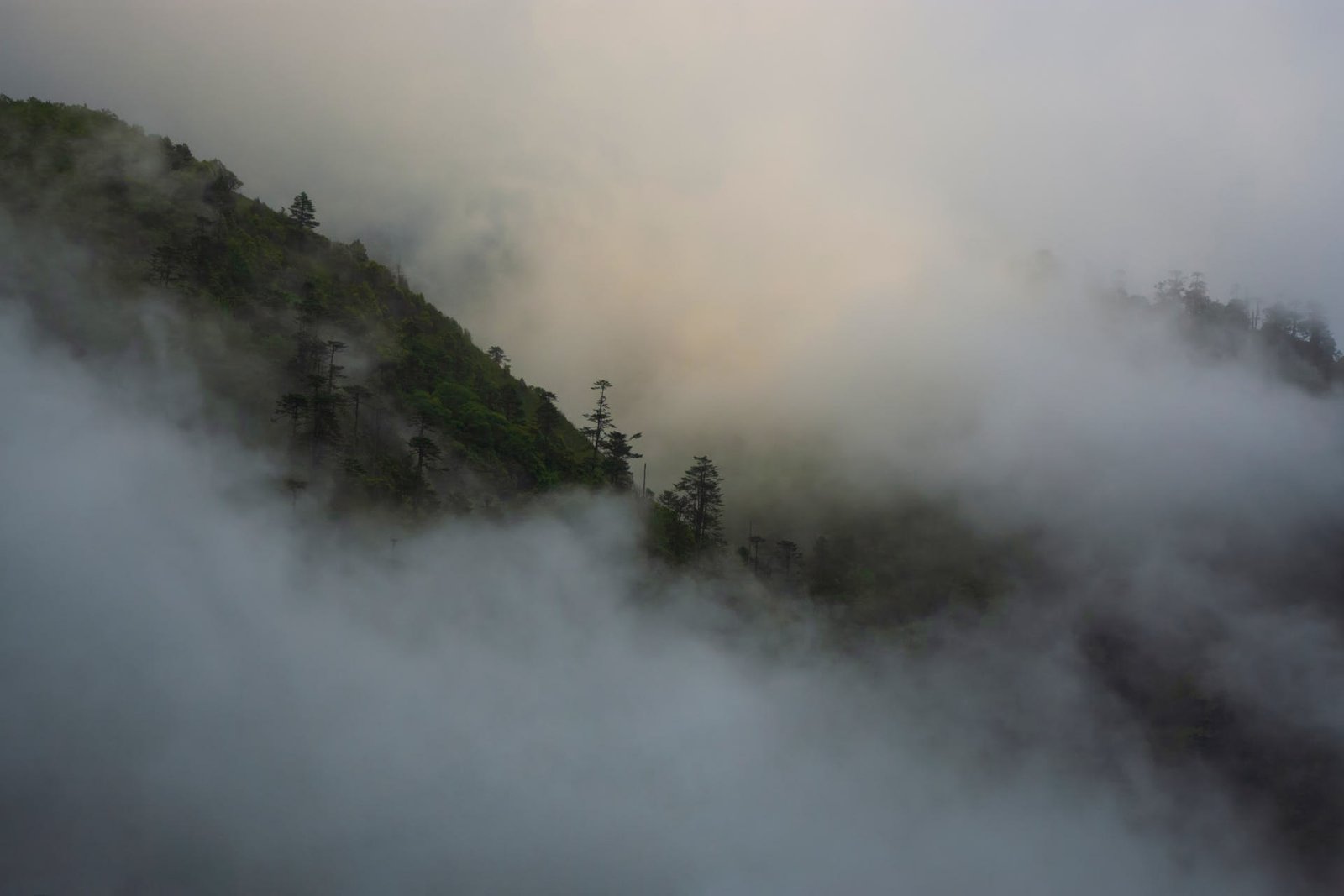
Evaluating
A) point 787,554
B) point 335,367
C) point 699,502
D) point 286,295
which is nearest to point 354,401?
point 335,367

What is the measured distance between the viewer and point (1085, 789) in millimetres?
137625

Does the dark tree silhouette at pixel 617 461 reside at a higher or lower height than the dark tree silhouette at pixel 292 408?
higher

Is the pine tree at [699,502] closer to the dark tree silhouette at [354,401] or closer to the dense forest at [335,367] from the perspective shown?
the dense forest at [335,367]

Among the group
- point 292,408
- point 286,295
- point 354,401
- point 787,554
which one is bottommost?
point 292,408

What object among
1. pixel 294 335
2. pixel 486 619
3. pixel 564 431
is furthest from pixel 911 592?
pixel 294 335

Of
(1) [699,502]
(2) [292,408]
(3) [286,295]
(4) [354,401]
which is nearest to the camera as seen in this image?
(2) [292,408]

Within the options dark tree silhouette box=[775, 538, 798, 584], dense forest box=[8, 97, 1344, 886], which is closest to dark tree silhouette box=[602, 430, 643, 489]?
dense forest box=[8, 97, 1344, 886]

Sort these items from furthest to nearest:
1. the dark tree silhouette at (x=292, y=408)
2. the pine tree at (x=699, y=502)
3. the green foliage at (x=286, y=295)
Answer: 1. the pine tree at (x=699, y=502)
2. the green foliage at (x=286, y=295)
3. the dark tree silhouette at (x=292, y=408)

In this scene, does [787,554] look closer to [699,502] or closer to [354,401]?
[699,502]

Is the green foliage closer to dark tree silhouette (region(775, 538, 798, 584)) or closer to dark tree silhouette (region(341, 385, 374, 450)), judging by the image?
dark tree silhouette (region(341, 385, 374, 450))

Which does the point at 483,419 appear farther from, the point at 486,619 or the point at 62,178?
the point at 62,178

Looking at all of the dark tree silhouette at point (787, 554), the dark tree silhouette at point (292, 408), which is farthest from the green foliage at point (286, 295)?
the dark tree silhouette at point (787, 554)

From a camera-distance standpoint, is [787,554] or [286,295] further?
[787,554]

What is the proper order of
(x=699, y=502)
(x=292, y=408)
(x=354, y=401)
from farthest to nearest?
(x=699, y=502) < (x=354, y=401) < (x=292, y=408)
